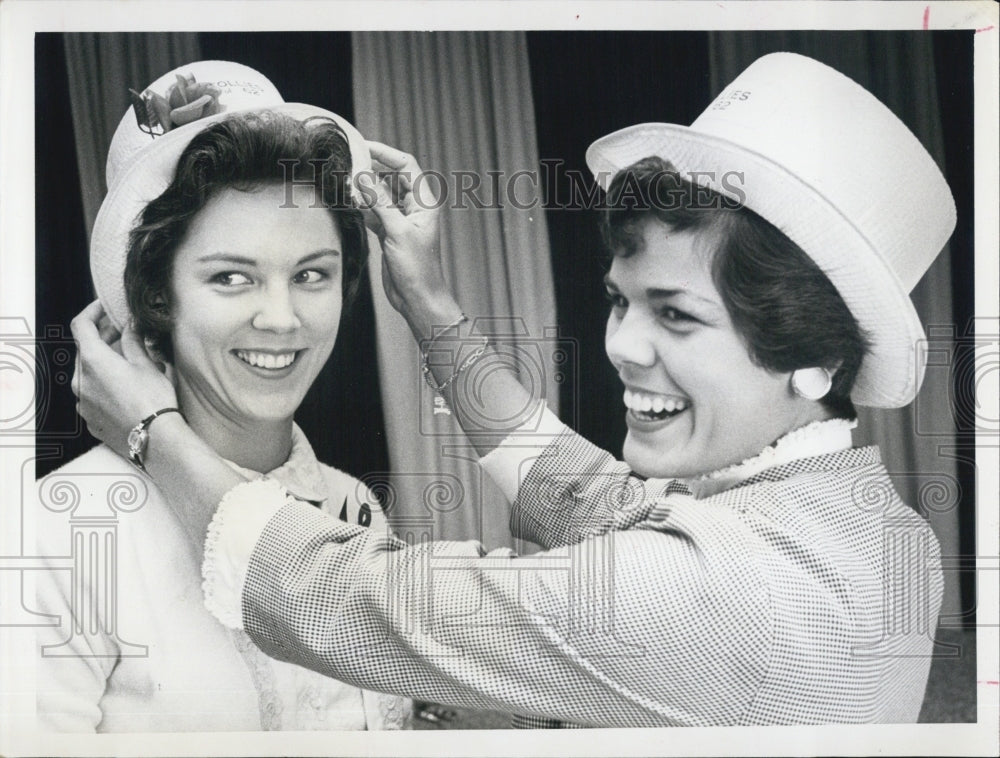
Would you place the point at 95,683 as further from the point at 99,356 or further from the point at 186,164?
the point at 186,164

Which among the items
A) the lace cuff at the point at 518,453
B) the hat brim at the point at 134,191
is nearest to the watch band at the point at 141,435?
the hat brim at the point at 134,191

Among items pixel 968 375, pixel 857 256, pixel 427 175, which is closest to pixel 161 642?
pixel 427 175

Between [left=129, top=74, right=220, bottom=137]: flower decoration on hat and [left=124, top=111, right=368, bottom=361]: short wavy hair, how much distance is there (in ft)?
0.21

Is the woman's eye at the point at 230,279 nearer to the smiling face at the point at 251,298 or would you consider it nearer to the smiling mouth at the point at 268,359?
the smiling face at the point at 251,298

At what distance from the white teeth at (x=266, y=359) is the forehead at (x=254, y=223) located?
0.79 feet

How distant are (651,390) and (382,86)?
102 centimetres

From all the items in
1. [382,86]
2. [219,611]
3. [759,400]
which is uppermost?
[382,86]

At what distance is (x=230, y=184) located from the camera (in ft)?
9.07

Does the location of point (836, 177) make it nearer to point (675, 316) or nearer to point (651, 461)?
point (675, 316)

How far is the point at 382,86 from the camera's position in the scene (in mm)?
2826

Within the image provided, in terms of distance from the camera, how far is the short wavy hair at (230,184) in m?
2.75
